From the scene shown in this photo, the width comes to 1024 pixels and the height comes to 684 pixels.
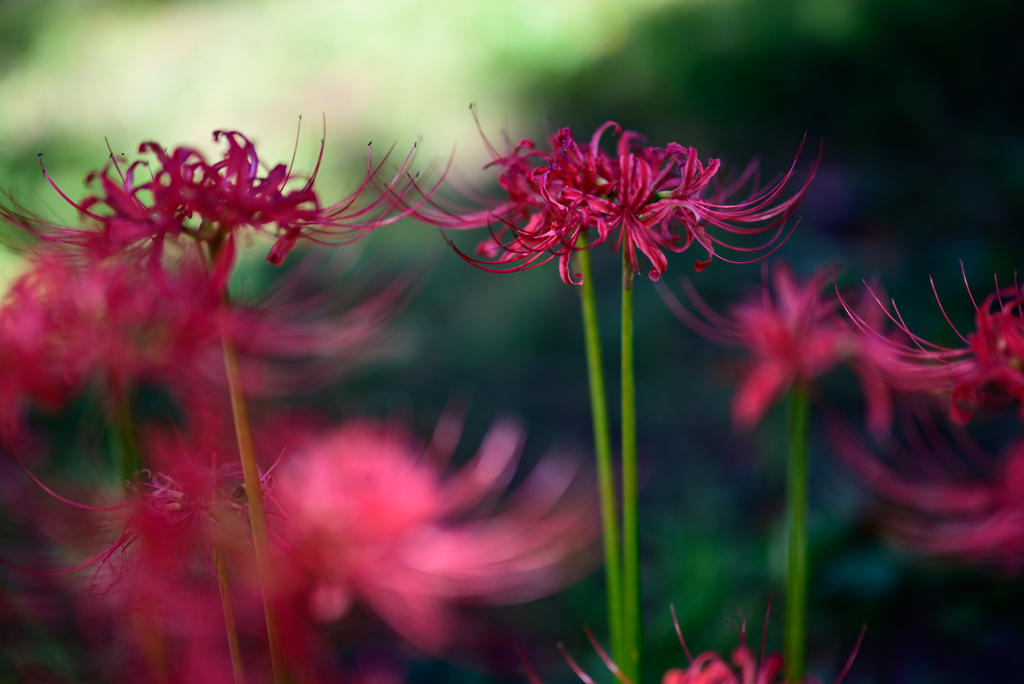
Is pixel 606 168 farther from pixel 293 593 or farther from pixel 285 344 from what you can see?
pixel 293 593

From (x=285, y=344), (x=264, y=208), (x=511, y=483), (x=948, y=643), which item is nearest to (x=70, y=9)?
(x=511, y=483)

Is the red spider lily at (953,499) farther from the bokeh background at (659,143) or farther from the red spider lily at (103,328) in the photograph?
the red spider lily at (103,328)

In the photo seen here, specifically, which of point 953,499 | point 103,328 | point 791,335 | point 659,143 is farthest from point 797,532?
point 659,143

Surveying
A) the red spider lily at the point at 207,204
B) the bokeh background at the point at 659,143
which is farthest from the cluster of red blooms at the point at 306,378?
the bokeh background at the point at 659,143

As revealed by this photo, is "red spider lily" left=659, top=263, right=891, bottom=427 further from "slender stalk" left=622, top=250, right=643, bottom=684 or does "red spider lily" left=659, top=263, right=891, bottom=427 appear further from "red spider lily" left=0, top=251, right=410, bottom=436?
"red spider lily" left=0, top=251, right=410, bottom=436

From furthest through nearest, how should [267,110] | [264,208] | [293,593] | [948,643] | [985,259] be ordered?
[267,110]
[985,259]
[948,643]
[293,593]
[264,208]

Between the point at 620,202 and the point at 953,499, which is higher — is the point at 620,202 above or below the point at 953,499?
above

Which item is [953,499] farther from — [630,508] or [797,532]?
[630,508]
